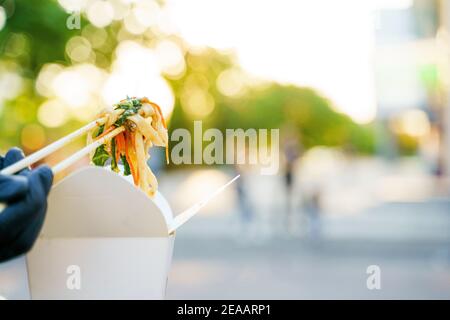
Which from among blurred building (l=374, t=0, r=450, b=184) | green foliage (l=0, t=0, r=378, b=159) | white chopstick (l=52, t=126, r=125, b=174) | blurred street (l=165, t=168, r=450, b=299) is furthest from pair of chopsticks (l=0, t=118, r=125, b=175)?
blurred building (l=374, t=0, r=450, b=184)

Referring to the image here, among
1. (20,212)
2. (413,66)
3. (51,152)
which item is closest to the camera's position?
(20,212)

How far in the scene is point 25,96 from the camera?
11648 millimetres

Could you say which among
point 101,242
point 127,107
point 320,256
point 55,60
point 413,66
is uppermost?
point 413,66

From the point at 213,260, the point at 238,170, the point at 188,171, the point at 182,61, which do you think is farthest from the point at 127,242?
the point at 188,171

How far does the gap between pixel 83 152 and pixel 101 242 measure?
6.5 inches

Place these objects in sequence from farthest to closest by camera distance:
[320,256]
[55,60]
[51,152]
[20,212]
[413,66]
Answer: [413,66]
[55,60]
[320,256]
[51,152]
[20,212]

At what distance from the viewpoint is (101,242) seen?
121cm

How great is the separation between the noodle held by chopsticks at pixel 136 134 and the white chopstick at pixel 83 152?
0.06ft

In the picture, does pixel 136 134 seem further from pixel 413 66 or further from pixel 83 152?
pixel 413 66

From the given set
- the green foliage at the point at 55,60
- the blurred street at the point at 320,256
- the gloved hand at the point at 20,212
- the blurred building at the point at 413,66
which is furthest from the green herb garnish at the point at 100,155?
the blurred building at the point at 413,66

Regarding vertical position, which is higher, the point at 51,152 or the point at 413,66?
the point at 413,66

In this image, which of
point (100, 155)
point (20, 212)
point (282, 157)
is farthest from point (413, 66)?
point (20, 212)

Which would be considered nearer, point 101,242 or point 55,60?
point 101,242
